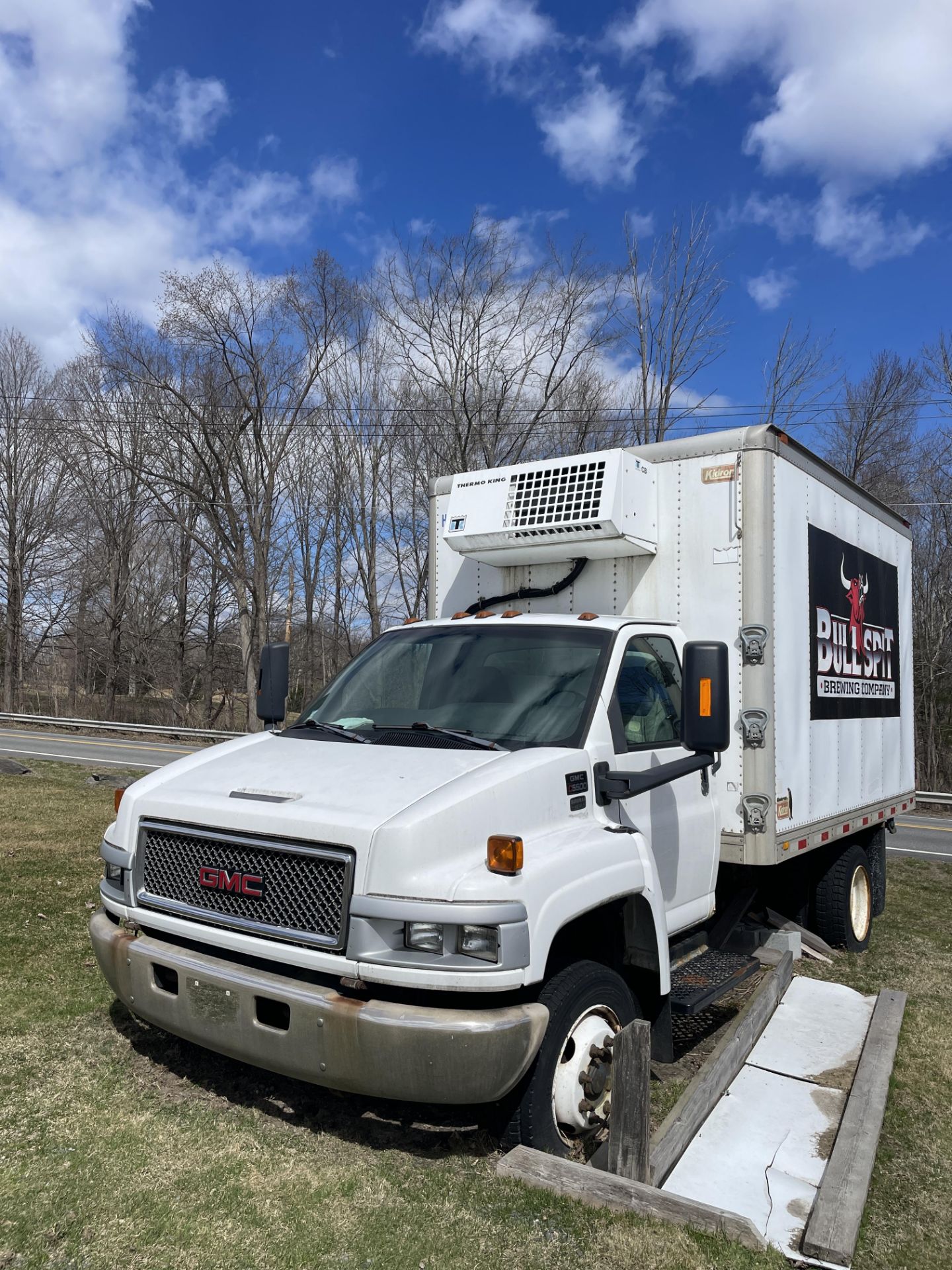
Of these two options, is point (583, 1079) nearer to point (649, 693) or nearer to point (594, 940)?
point (594, 940)

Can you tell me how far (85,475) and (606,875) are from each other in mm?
Answer: 34906

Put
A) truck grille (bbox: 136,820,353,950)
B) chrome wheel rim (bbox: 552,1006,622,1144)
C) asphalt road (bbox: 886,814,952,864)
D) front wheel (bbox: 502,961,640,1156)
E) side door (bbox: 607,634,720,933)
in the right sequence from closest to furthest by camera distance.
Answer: truck grille (bbox: 136,820,353,950) → front wheel (bbox: 502,961,640,1156) → chrome wheel rim (bbox: 552,1006,622,1144) → side door (bbox: 607,634,720,933) → asphalt road (bbox: 886,814,952,864)

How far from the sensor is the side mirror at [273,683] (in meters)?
5.25

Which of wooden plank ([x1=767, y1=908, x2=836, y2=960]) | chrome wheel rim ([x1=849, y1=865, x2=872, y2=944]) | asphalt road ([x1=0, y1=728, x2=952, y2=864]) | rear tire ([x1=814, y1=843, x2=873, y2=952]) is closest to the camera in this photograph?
wooden plank ([x1=767, y1=908, x2=836, y2=960])

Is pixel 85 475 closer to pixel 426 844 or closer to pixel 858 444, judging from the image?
pixel 858 444

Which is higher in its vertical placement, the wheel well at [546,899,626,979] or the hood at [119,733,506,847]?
the hood at [119,733,506,847]

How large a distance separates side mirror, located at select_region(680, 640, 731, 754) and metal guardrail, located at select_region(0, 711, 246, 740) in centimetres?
2089

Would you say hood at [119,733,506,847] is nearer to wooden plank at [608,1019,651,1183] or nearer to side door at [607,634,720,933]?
side door at [607,634,720,933]

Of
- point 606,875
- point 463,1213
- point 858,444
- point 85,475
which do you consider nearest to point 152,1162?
point 463,1213

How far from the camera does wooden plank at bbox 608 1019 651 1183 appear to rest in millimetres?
3482

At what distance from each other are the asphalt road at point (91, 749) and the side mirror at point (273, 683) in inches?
535

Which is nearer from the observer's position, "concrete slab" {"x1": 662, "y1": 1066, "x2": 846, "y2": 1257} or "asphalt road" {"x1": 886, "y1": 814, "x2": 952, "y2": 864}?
"concrete slab" {"x1": 662, "y1": 1066, "x2": 846, "y2": 1257}

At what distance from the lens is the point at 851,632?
718 centimetres

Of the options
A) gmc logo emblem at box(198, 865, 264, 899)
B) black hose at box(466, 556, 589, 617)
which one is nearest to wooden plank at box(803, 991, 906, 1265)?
gmc logo emblem at box(198, 865, 264, 899)
